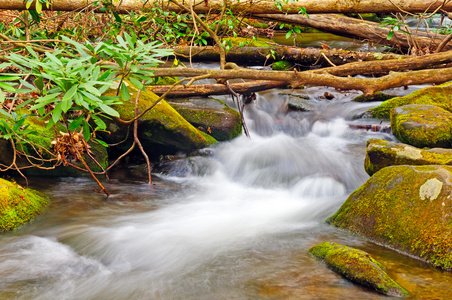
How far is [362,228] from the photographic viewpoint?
343 cm

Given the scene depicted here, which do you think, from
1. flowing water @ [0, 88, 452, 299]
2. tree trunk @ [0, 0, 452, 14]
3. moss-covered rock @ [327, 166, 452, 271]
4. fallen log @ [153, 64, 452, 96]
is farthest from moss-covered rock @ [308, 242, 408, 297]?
tree trunk @ [0, 0, 452, 14]

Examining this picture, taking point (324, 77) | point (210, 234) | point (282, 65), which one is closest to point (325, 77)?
point (324, 77)

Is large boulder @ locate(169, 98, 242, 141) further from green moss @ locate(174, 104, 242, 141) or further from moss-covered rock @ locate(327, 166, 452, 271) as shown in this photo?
moss-covered rock @ locate(327, 166, 452, 271)

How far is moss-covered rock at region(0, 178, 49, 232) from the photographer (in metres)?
3.66

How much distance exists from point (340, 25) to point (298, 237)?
772cm

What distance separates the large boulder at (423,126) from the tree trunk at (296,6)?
1695mm

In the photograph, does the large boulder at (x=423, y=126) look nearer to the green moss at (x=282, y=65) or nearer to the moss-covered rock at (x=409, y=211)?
the moss-covered rock at (x=409, y=211)

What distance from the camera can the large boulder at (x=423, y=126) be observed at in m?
5.21

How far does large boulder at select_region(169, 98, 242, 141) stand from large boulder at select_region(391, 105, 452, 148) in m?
2.68

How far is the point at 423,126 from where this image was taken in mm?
5340

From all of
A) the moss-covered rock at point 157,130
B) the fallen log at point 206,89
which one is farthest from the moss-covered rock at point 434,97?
the moss-covered rock at point 157,130

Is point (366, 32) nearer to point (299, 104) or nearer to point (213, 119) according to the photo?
point (299, 104)

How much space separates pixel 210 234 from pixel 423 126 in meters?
3.39

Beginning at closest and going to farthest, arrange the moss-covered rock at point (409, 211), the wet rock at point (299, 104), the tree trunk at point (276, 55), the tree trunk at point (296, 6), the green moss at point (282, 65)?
the moss-covered rock at point (409, 211)
the tree trunk at point (296, 6)
the wet rock at point (299, 104)
the tree trunk at point (276, 55)
the green moss at point (282, 65)
